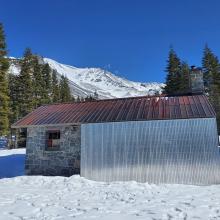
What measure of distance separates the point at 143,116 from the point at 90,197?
5.16 metres

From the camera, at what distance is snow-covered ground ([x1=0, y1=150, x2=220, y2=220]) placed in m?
8.00

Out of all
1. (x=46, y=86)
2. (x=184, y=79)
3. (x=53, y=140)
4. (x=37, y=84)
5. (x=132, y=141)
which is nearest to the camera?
(x=132, y=141)

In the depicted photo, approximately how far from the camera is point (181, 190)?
37.6 ft

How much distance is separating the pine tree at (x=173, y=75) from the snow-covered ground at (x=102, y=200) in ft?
77.1

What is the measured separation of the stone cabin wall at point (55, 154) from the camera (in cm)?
1518

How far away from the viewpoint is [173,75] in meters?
35.9

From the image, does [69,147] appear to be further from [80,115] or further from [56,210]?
[56,210]

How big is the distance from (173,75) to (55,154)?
23.8 metres

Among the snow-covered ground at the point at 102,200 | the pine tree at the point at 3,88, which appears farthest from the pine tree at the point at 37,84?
the snow-covered ground at the point at 102,200

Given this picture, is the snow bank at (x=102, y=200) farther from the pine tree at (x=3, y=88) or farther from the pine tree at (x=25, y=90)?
the pine tree at (x=25, y=90)

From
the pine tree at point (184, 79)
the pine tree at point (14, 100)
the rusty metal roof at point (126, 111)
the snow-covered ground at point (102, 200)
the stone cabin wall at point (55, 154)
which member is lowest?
the snow-covered ground at point (102, 200)

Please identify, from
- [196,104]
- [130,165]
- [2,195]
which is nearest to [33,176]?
[2,195]

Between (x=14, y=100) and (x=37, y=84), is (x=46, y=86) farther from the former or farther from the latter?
(x=14, y=100)

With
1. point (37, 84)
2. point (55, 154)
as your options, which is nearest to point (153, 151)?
point (55, 154)
